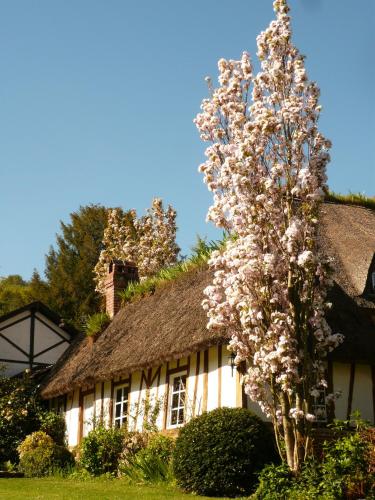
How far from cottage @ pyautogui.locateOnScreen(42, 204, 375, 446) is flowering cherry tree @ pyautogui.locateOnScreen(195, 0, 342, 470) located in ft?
2.69

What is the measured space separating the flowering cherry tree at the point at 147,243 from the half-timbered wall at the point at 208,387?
36.1 feet

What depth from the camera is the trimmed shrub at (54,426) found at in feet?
66.9

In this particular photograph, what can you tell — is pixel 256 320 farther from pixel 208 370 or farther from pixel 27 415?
pixel 27 415

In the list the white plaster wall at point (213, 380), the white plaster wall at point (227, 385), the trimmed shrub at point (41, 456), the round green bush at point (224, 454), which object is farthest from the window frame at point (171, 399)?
the trimmed shrub at point (41, 456)

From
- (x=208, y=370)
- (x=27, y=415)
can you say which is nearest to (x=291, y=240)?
(x=208, y=370)

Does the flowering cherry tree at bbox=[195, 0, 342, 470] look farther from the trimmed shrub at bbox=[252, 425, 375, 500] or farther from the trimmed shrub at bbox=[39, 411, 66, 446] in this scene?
the trimmed shrub at bbox=[39, 411, 66, 446]

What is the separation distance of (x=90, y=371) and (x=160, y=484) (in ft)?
16.1

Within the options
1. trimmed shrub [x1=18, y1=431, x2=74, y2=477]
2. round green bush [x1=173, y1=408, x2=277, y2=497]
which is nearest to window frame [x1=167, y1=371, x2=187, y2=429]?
round green bush [x1=173, y1=408, x2=277, y2=497]

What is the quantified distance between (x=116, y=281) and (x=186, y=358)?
7004mm

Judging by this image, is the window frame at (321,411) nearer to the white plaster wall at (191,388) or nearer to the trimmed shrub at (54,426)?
the white plaster wall at (191,388)

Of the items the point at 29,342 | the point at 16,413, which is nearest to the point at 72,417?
the point at 16,413

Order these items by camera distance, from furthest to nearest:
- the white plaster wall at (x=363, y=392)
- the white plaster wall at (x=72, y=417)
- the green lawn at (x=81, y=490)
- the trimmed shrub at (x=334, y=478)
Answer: the white plaster wall at (x=72, y=417) < the white plaster wall at (x=363, y=392) < the green lawn at (x=81, y=490) < the trimmed shrub at (x=334, y=478)

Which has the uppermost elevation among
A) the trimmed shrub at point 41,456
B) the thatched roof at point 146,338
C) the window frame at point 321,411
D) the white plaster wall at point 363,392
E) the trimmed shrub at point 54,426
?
the thatched roof at point 146,338

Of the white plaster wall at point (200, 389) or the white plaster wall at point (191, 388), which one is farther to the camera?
the white plaster wall at point (191, 388)
